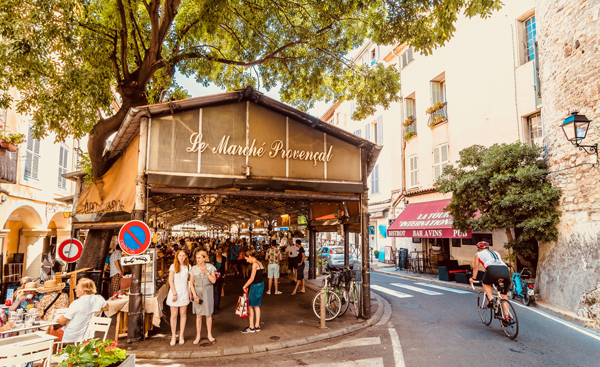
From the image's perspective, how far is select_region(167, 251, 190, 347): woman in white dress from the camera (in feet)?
23.6

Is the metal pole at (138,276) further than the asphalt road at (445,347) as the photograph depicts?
Yes

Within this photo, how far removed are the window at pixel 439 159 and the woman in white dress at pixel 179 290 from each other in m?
14.4

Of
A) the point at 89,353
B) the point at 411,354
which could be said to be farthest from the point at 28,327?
the point at 411,354

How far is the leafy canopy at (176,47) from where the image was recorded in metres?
7.75

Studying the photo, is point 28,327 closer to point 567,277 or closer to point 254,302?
point 254,302

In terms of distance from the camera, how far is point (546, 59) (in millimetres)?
10688

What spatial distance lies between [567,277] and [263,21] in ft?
37.3

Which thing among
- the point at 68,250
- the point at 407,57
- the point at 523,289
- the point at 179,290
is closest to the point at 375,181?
the point at 407,57

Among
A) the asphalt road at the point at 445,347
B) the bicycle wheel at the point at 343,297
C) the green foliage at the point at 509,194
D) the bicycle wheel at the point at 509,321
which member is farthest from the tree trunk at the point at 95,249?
the green foliage at the point at 509,194

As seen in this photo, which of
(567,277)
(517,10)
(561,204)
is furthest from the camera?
(517,10)

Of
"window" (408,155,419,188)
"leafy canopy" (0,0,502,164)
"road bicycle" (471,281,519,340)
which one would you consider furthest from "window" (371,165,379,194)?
"road bicycle" (471,281,519,340)

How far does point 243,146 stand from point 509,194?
8454 millimetres

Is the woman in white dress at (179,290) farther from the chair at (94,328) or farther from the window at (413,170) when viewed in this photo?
the window at (413,170)

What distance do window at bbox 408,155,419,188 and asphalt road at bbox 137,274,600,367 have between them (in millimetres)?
11551
